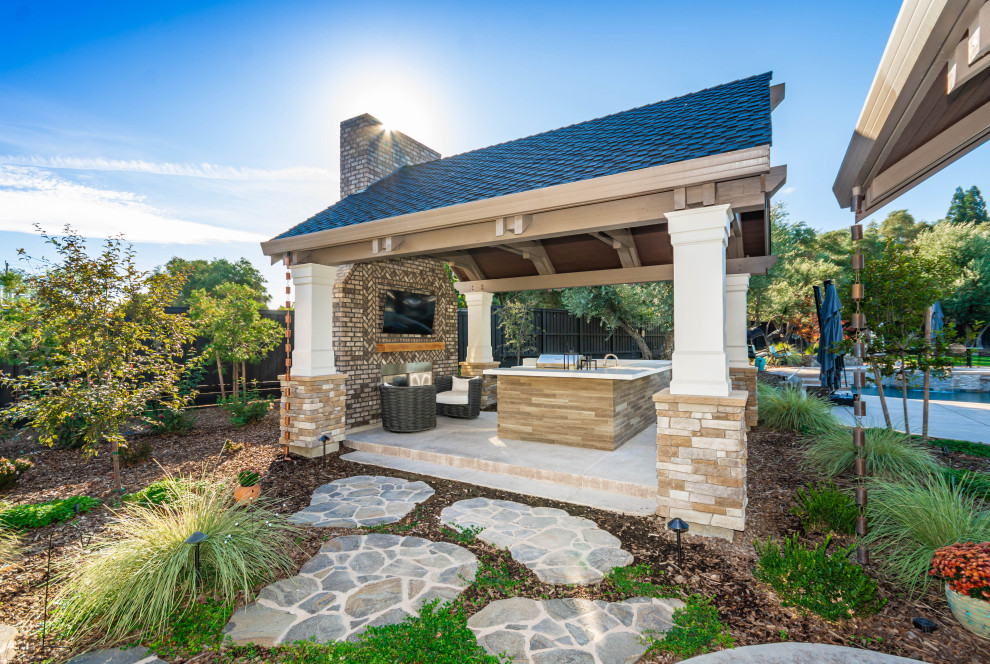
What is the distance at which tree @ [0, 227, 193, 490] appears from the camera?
14.0 feet

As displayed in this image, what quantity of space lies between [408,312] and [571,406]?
3788mm

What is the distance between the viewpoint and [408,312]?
26.6ft

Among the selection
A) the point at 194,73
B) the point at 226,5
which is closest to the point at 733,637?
the point at 226,5

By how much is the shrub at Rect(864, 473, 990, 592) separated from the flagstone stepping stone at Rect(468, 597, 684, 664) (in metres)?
1.59

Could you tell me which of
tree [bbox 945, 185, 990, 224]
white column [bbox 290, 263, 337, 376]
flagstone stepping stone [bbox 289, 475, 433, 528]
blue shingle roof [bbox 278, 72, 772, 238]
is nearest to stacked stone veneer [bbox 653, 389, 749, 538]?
blue shingle roof [bbox 278, 72, 772, 238]

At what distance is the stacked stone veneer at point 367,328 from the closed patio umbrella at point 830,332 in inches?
272

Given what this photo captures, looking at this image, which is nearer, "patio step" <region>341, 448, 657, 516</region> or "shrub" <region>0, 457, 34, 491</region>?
"patio step" <region>341, 448, 657, 516</region>

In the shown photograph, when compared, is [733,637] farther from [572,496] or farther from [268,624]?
[268,624]

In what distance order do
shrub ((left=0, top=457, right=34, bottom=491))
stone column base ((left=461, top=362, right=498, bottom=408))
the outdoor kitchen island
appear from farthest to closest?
stone column base ((left=461, top=362, right=498, bottom=408)), the outdoor kitchen island, shrub ((left=0, top=457, right=34, bottom=491))

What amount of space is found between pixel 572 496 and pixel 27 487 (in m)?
6.14

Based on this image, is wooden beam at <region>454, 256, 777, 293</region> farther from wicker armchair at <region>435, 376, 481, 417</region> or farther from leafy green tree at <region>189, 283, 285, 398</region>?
leafy green tree at <region>189, 283, 285, 398</region>

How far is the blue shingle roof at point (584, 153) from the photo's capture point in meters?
4.18

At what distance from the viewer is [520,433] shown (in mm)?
6363

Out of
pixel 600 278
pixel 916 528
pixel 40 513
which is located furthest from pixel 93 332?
pixel 600 278
